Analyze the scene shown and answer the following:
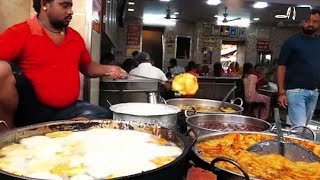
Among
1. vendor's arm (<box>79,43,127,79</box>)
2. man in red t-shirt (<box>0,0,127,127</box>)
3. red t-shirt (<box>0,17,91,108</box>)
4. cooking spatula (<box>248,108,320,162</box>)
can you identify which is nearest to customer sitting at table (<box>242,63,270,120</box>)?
vendor's arm (<box>79,43,127,79</box>)

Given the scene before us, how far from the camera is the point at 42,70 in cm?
228

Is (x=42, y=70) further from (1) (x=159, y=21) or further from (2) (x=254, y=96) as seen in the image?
(1) (x=159, y=21)

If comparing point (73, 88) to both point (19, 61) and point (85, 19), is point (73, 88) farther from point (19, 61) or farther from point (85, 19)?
point (85, 19)

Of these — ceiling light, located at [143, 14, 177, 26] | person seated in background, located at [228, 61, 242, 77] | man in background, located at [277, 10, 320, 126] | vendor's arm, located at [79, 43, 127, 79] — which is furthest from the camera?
ceiling light, located at [143, 14, 177, 26]

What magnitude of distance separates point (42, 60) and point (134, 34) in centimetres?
1325

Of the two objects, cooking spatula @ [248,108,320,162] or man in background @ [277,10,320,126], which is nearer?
cooking spatula @ [248,108,320,162]

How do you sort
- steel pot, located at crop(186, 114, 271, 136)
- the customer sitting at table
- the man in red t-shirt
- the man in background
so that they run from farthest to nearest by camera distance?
1. the customer sitting at table
2. the man in background
3. steel pot, located at crop(186, 114, 271, 136)
4. the man in red t-shirt

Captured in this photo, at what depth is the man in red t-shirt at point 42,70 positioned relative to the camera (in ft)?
6.91

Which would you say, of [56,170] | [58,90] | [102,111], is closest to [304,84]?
[102,111]

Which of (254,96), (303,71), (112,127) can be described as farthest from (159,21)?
(112,127)

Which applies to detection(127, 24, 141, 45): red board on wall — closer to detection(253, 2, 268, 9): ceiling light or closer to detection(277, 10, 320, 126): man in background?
detection(253, 2, 268, 9): ceiling light

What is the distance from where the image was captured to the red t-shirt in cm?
216

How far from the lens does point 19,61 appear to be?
7.38ft

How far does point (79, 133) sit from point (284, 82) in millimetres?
3100
